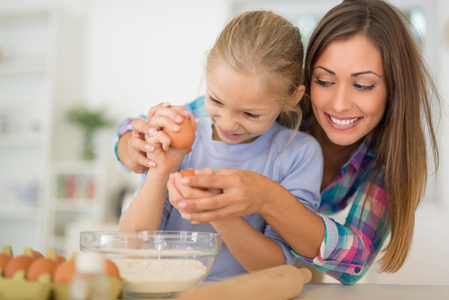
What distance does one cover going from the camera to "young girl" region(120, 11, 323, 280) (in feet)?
3.43

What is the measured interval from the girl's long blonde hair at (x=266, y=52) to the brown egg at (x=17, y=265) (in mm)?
605

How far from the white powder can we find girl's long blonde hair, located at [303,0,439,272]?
0.67 meters

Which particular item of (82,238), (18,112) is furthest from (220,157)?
(18,112)

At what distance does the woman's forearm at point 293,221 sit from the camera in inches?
35.9

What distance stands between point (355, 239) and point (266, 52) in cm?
48

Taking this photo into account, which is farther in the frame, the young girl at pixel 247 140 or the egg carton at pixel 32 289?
the young girl at pixel 247 140

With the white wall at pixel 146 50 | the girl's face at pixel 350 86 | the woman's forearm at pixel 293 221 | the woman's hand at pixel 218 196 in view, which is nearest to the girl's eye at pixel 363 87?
the girl's face at pixel 350 86

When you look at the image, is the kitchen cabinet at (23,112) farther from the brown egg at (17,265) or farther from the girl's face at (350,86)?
the brown egg at (17,265)

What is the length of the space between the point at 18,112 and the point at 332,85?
4044mm

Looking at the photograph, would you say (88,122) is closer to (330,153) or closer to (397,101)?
(330,153)

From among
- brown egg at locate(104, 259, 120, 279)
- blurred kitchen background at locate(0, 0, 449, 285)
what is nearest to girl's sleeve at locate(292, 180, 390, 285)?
brown egg at locate(104, 259, 120, 279)

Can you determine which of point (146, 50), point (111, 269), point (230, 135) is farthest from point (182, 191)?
point (146, 50)

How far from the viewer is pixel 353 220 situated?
4.35 ft

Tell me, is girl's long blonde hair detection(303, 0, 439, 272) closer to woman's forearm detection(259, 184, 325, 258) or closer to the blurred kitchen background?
woman's forearm detection(259, 184, 325, 258)
